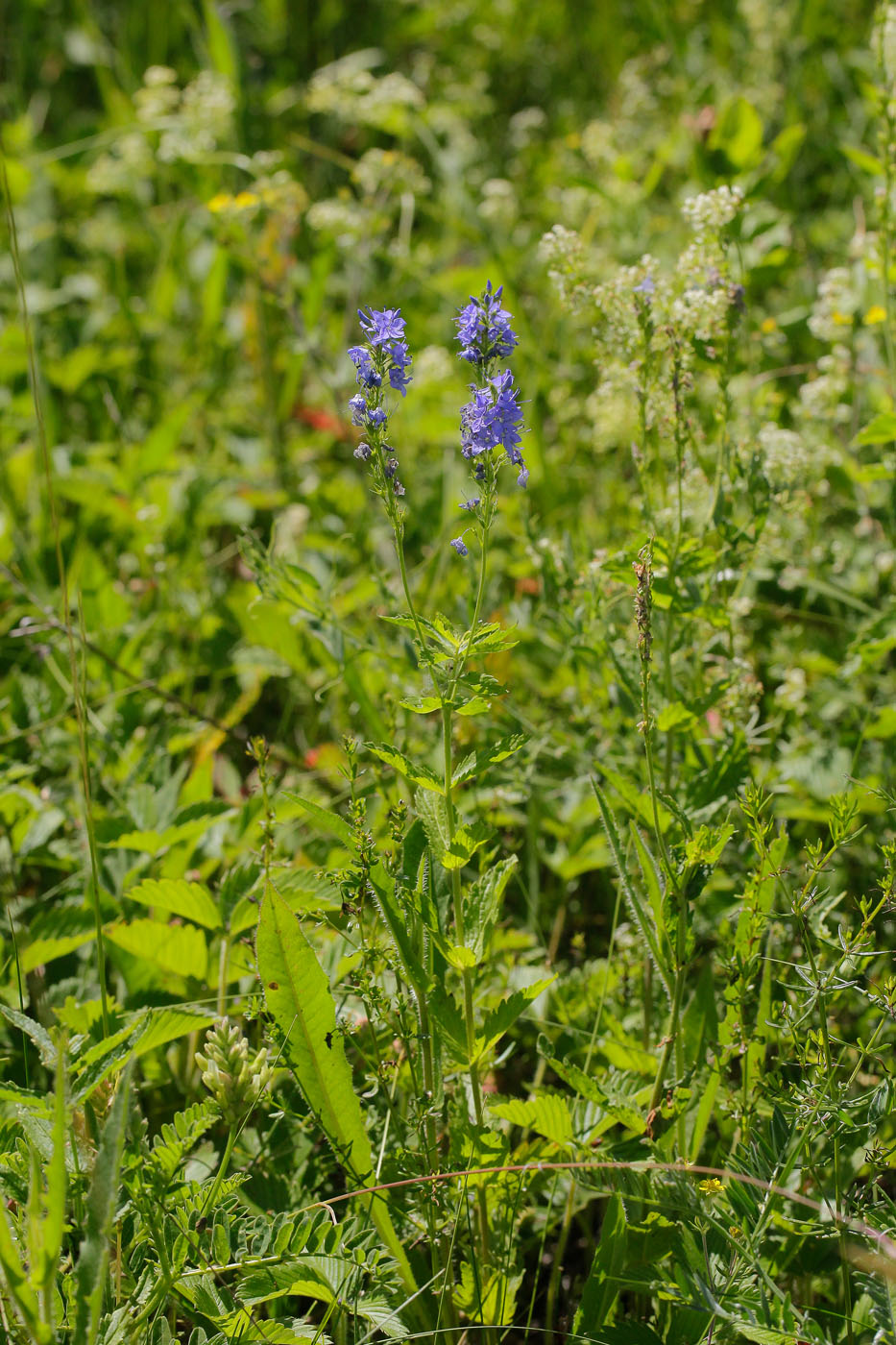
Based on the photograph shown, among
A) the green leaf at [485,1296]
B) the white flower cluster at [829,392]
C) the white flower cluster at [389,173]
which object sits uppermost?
A: the white flower cluster at [389,173]

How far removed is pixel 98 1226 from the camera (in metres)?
1.00

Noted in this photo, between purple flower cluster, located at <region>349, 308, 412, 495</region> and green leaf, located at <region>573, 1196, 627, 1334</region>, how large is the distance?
2.76 feet

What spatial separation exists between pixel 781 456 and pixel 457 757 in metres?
0.72

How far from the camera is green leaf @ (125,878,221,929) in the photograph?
5.32ft

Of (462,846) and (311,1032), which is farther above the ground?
(462,846)

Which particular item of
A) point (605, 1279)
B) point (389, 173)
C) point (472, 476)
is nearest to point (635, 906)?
point (605, 1279)

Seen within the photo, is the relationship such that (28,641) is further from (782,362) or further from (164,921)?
(782,362)

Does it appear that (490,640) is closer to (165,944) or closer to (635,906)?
(635,906)

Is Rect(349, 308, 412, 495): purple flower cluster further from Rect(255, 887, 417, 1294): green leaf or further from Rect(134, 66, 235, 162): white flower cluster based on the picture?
Rect(134, 66, 235, 162): white flower cluster

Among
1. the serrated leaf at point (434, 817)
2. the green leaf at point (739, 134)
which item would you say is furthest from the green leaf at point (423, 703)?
the green leaf at point (739, 134)

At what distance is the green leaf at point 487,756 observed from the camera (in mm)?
1231

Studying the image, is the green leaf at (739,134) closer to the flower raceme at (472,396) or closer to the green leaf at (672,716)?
the green leaf at (672,716)

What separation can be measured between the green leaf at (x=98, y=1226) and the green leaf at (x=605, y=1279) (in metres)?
0.55

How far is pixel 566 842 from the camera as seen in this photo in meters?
2.05
